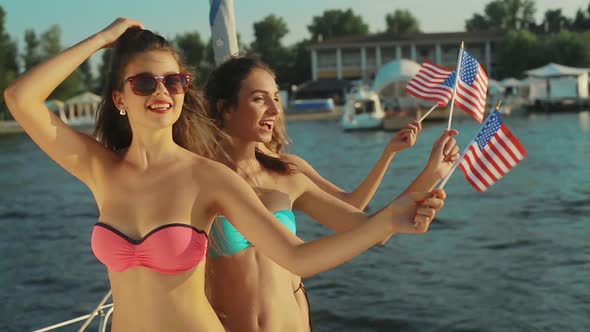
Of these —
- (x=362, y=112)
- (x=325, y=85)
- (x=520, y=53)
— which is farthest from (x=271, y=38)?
(x=362, y=112)

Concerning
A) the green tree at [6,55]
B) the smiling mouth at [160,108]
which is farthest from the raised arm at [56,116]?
the green tree at [6,55]

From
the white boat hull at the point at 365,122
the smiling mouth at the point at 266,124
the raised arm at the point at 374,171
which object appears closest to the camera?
the smiling mouth at the point at 266,124

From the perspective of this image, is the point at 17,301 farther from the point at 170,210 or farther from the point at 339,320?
the point at 170,210

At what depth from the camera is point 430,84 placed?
14.3 feet

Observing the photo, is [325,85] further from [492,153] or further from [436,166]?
[436,166]

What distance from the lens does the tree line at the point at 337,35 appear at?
254 ft

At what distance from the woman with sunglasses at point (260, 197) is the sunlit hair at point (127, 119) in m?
0.25

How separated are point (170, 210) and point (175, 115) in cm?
28

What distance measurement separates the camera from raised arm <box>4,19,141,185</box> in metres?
2.21

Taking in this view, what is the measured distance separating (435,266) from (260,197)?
34.0 ft

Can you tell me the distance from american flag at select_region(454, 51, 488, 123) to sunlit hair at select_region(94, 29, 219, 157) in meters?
1.75

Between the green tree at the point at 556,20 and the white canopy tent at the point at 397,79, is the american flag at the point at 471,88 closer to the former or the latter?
the white canopy tent at the point at 397,79

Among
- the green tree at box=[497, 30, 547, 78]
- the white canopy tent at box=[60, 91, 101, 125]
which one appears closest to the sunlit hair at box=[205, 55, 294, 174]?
the white canopy tent at box=[60, 91, 101, 125]

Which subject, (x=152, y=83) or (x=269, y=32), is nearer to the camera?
(x=152, y=83)
